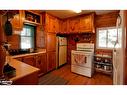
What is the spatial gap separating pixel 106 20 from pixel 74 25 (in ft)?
3.18

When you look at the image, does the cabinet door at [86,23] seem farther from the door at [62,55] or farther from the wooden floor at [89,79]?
the wooden floor at [89,79]

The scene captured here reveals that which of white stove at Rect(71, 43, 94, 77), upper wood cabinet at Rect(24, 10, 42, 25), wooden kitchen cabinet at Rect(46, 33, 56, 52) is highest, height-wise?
upper wood cabinet at Rect(24, 10, 42, 25)

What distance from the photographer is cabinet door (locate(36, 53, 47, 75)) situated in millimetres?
2500

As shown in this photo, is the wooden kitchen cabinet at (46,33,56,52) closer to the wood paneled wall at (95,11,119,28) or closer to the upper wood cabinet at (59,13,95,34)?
the upper wood cabinet at (59,13,95,34)

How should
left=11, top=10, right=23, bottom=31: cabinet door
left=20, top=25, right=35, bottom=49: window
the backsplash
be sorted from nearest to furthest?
left=11, top=10, right=23, bottom=31: cabinet door, left=20, top=25, right=35, bottom=49: window, the backsplash

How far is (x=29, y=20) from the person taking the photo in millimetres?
2568

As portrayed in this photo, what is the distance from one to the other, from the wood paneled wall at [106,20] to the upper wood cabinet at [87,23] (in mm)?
174

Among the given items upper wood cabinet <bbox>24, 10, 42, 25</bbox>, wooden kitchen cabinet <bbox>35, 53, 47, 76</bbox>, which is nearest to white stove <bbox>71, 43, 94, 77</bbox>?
wooden kitchen cabinet <bbox>35, 53, 47, 76</bbox>

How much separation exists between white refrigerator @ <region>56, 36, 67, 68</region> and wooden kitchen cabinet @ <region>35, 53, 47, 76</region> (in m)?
0.64

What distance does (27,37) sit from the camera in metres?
2.45

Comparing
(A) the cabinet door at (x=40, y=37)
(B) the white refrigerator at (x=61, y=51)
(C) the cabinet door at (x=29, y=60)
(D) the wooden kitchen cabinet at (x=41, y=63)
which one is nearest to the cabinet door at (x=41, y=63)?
(D) the wooden kitchen cabinet at (x=41, y=63)

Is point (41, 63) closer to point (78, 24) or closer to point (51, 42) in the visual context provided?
point (51, 42)
